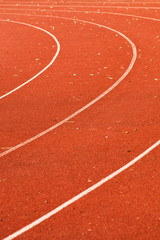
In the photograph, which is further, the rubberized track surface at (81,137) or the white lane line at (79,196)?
the rubberized track surface at (81,137)

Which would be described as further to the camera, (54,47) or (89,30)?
(89,30)

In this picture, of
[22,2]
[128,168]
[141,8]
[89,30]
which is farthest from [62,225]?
[22,2]

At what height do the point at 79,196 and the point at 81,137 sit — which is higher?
the point at 79,196

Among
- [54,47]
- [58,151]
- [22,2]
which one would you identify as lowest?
[22,2]

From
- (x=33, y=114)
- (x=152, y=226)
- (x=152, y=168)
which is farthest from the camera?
(x=33, y=114)

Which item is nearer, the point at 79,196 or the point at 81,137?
the point at 79,196

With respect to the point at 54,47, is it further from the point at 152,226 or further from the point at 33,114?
the point at 152,226

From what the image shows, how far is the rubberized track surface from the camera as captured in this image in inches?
235

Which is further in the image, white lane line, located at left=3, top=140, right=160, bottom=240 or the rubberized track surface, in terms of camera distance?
the rubberized track surface

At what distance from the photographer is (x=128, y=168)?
23.9 ft

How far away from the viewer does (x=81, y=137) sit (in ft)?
28.3

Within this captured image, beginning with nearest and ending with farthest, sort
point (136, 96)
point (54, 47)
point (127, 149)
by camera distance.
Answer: point (127, 149) < point (136, 96) < point (54, 47)

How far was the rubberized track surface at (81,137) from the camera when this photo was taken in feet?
19.6

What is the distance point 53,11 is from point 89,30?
6744mm
